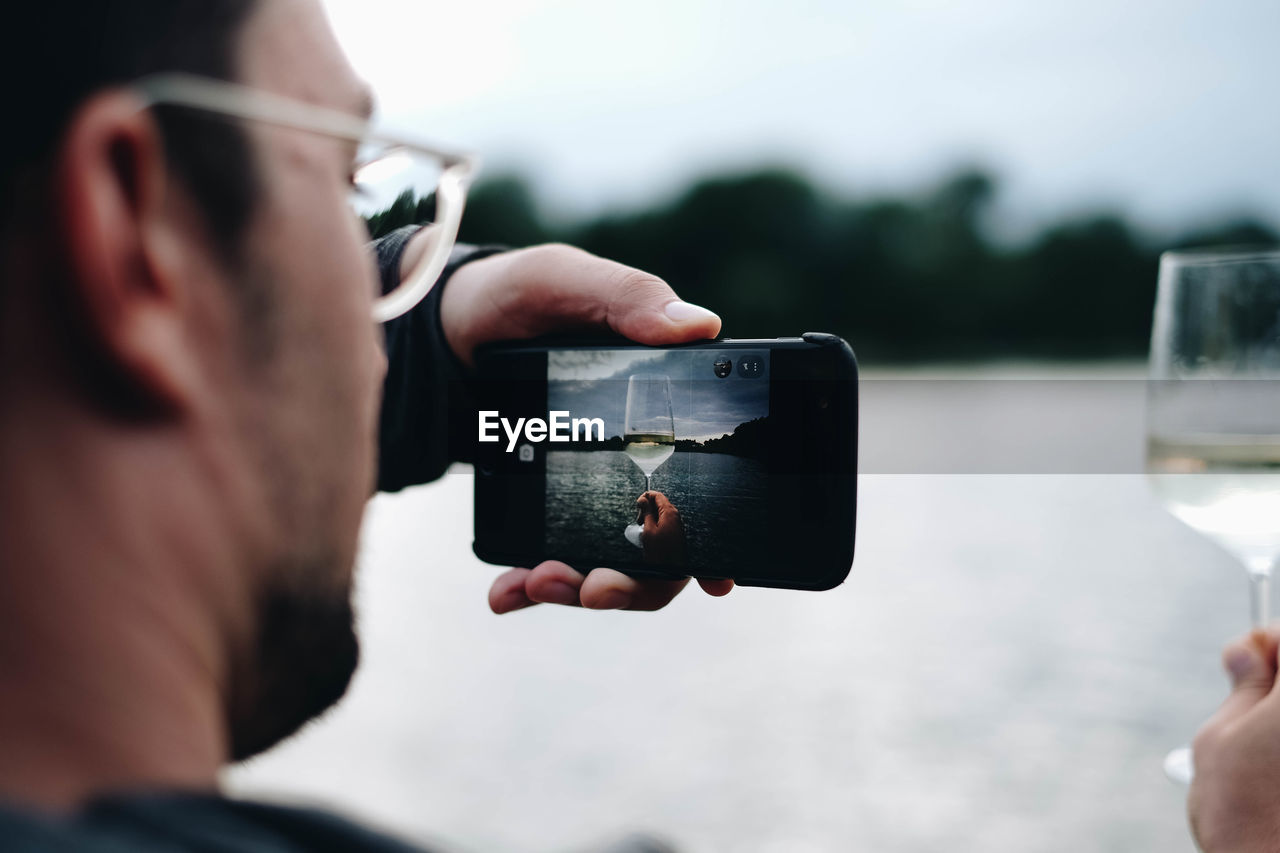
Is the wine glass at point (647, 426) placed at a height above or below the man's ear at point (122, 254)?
below

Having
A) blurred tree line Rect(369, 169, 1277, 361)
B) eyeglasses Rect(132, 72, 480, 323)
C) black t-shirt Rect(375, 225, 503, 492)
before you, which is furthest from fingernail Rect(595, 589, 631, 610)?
blurred tree line Rect(369, 169, 1277, 361)

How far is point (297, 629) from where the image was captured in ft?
1.92

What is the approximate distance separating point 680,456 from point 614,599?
165 mm

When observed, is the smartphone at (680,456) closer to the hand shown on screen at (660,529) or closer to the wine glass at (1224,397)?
the hand shown on screen at (660,529)

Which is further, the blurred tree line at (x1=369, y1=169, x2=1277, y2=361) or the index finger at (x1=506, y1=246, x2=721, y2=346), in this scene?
the blurred tree line at (x1=369, y1=169, x2=1277, y2=361)

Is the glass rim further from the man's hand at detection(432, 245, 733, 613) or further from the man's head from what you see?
the man's head

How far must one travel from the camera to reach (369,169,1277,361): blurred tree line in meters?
17.5

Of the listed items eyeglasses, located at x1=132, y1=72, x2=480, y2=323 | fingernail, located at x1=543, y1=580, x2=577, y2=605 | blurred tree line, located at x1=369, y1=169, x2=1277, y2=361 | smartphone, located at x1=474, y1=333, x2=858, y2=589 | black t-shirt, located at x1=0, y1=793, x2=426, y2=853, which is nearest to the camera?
black t-shirt, located at x1=0, y1=793, x2=426, y2=853

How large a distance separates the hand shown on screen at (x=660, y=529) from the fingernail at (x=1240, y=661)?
51 centimetres

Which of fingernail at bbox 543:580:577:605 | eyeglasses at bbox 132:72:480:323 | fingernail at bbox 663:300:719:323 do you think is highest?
eyeglasses at bbox 132:72:480:323

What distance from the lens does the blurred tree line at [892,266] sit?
1745 cm

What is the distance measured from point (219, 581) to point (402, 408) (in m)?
0.66

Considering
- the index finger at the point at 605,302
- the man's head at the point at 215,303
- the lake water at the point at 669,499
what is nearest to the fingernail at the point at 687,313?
the index finger at the point at 605,302

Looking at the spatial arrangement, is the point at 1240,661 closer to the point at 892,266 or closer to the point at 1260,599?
the point at 1260,599
